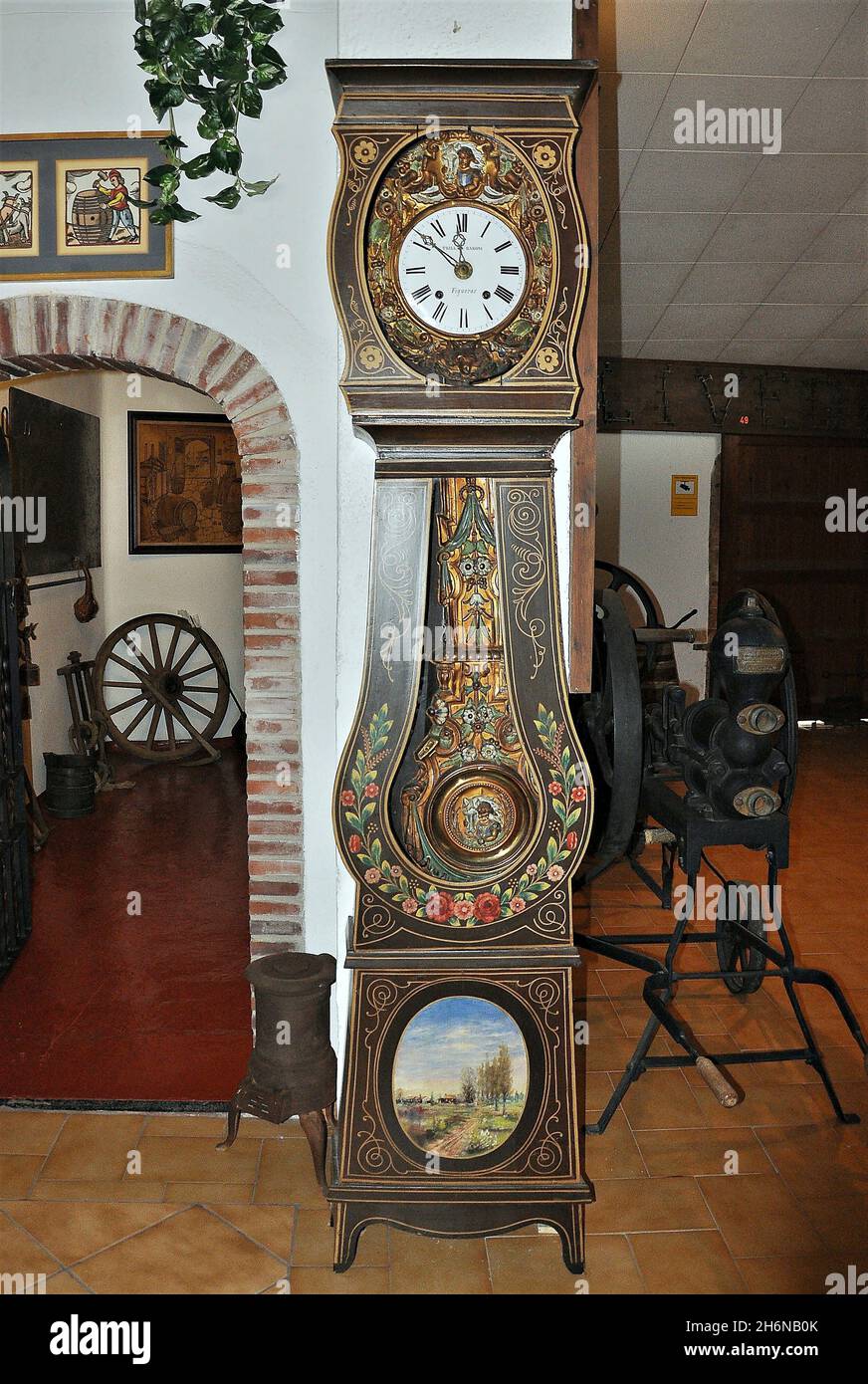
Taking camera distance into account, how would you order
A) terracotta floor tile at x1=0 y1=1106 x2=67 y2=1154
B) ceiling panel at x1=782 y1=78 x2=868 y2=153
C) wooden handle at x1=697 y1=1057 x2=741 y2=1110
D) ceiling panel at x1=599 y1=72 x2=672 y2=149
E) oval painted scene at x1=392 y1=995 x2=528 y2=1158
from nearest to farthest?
1. oval painted scene at x1=392 y1=995 x2=528 y2=1158
2. wooden handle at x1=697 y1=1057 x2=741 y2=1110
3. terracotta floor tile at x1=0 y1=1106 x2=67 y2=1154
4. ceiling panel at x1=599 y1=72 x2=672 y2=149
5. ceiling panel at x1=782 y1=78 x2=868 y2=153

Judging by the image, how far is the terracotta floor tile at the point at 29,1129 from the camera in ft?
11.4

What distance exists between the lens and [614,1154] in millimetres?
3494

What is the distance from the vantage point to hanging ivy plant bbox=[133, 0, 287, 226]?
10.3ft

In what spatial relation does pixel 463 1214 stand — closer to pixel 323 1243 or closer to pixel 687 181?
pixel 323 1243

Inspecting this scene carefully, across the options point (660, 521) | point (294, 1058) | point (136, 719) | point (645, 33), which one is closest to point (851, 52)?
point (645, 33)

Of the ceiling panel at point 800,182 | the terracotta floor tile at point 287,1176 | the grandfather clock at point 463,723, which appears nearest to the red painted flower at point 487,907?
the grandfather clock at point 463,723

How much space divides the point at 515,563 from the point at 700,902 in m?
2.65

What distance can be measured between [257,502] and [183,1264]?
211cm

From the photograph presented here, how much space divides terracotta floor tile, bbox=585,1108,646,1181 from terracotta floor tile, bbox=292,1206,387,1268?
665 millimetres

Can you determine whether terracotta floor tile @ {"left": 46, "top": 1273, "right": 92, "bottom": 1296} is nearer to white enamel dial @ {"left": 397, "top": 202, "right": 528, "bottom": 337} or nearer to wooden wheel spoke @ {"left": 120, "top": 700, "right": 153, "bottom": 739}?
white enamel dial @ {"left": 397, "top": 202, "right": 528, "bottom": 337}

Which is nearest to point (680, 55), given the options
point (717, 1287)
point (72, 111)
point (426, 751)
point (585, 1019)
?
point (72, 111)

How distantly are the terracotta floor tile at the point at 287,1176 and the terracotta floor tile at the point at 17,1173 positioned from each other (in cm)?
63

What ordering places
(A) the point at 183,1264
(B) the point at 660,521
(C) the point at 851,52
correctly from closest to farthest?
(A) the point at 183,1264, (C) the point at 851,52, (B) the point at 660,521

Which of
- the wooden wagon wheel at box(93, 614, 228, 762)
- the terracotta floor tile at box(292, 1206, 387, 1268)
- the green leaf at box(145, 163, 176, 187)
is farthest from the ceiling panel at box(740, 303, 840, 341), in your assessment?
the terracotta floor tile at box(292, 1206, 387, 1268)
